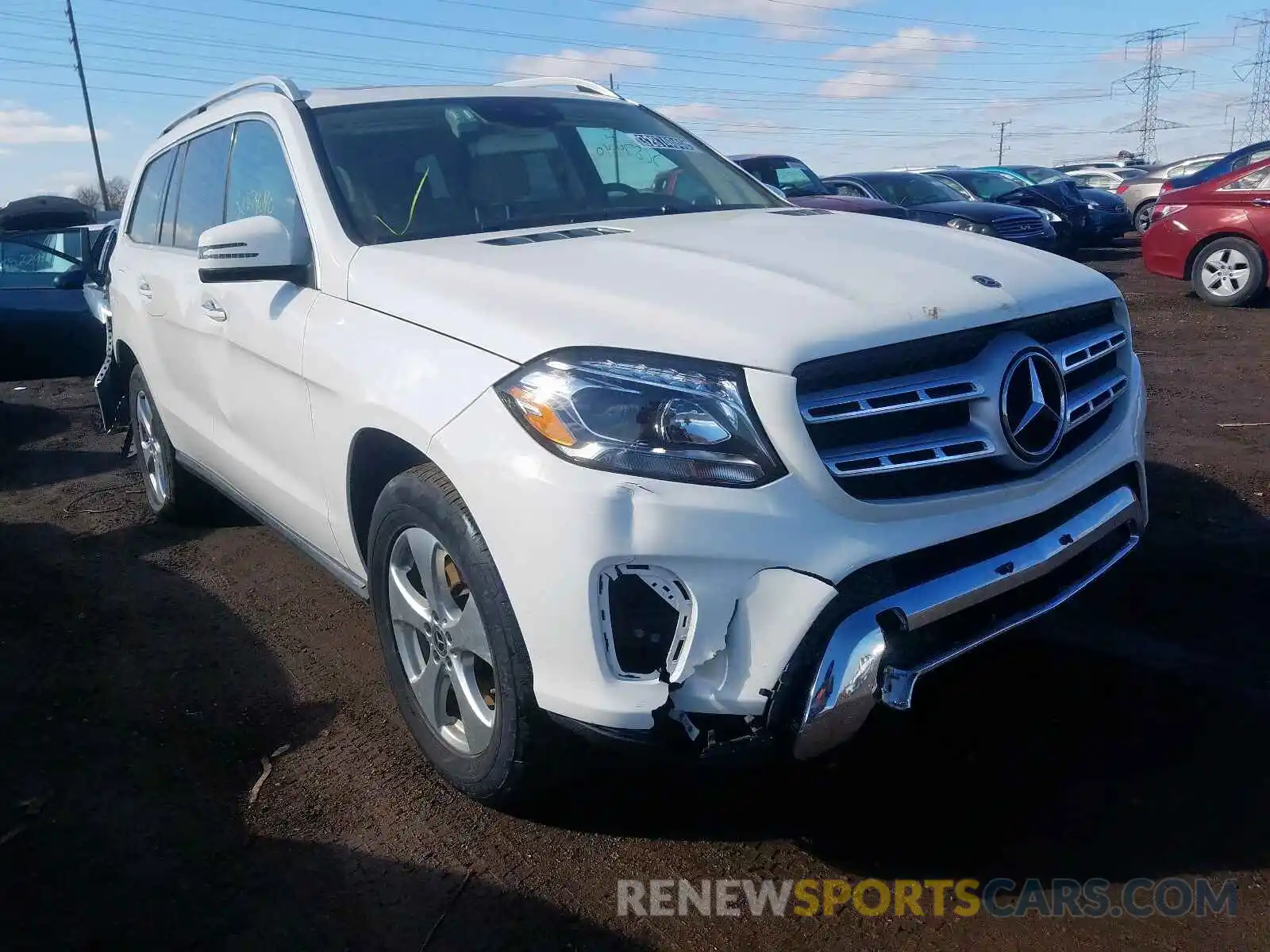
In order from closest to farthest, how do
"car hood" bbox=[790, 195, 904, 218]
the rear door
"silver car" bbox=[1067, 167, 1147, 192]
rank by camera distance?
the rear door → "car hood" bbox=[790, 195, 904, 218] → "silver car" bbox=[1067, 167, 1147, 192]

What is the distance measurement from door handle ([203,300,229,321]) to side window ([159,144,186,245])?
39.0 inches

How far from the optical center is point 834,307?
235 centimetres

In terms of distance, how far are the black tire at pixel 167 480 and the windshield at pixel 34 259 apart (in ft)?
17.3

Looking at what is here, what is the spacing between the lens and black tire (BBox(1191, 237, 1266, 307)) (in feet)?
34.6

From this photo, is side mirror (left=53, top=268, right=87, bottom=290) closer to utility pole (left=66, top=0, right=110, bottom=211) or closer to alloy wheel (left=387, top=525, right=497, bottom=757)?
alloy wheel (left=387, top=525, right=497, bottom=757)

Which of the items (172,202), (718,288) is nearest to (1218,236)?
(172,202)

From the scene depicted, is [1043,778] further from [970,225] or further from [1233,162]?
[1233,162]

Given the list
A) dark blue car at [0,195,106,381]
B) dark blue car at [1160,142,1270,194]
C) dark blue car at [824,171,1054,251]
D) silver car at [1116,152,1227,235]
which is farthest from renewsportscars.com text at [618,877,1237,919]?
silver car at [1116,152,1227,235]

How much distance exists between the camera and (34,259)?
10039 millimetres

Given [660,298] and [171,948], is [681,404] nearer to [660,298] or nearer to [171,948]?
[660,298]

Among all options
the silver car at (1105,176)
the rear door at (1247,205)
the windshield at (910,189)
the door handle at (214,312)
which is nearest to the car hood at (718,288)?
the door handle at (214,312)

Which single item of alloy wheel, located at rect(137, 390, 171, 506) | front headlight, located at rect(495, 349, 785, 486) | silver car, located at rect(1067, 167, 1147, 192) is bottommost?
alloy wheel, located at rect(137, 390, 171, 506)

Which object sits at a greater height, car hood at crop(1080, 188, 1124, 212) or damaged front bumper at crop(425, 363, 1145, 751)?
damaged front bumper at crop(425, 363, 1145, 751)

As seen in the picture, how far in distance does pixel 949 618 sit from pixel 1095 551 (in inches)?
24.6
